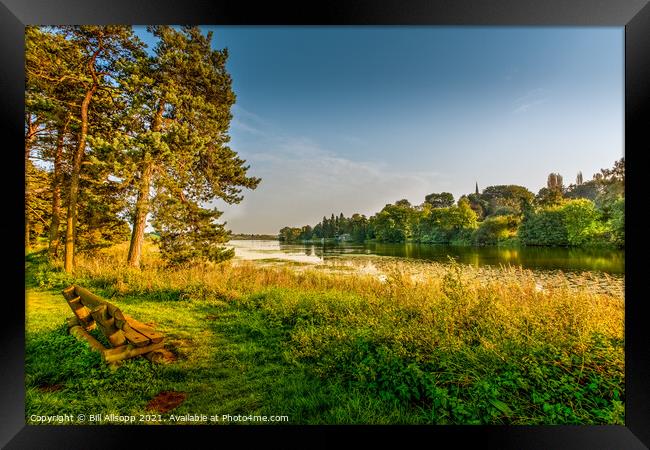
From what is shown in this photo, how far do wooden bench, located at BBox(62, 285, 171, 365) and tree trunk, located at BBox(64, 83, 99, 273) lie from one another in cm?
101

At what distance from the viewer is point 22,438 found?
246 centimetres

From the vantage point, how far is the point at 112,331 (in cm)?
258

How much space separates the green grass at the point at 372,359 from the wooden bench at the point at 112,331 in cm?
12

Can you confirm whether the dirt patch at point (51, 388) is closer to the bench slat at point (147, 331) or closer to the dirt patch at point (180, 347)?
the bench slat at point (147, 331)

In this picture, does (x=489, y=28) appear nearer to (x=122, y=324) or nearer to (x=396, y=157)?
(x=396, y=157)

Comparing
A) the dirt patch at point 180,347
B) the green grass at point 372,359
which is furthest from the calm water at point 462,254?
the dirt patch at point 180,347

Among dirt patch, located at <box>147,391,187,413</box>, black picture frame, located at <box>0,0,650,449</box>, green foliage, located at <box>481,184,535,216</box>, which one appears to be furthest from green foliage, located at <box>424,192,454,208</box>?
dirt patch, located at <box>147,391,187,413</box>

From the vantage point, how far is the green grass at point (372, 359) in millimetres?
2277

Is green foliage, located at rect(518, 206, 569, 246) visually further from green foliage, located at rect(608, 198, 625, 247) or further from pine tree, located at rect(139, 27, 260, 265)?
pine tree, located at rect(139, 27, 260, 265)

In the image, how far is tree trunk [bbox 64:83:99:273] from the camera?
320 centimetres

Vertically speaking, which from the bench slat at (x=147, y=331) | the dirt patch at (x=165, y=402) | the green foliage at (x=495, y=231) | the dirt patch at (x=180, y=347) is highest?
the green foliage at (x=495, y=231)

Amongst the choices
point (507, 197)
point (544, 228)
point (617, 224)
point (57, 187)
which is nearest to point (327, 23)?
point (507, 197)

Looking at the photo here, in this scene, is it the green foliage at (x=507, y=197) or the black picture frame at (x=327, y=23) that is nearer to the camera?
the black picture frame at (x=327, y=23)

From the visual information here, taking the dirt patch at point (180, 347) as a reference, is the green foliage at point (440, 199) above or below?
above
